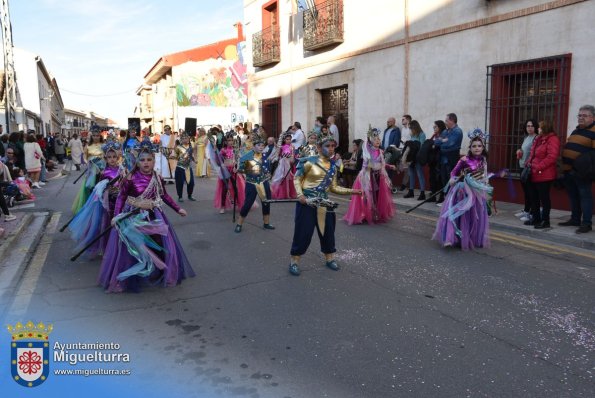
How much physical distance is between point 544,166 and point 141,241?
6.22m

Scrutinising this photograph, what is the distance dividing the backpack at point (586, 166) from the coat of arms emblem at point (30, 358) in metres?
7.37

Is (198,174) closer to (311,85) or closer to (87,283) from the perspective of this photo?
(311,85)

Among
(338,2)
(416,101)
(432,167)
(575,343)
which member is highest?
(338,2)

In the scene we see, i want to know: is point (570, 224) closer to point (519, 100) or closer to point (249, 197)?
point (519, 100)

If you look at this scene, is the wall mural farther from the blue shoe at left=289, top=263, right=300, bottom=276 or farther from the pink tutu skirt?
the blue shoe at left=289, top=263, right=300, bottom=276

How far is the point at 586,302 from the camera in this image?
4.74 m

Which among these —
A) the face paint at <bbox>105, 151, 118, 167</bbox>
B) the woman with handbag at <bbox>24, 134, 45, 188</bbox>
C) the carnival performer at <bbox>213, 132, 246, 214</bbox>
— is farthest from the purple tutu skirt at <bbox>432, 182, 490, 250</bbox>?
the woman with handbag at <bbox>24, 134, 45, 188</bbox>

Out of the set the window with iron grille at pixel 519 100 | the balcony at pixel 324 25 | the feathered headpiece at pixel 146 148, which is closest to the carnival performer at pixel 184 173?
the feathered headpiece at pixel 146 148

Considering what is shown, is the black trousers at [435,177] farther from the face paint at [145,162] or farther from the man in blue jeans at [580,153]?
the face paint at [145,162]

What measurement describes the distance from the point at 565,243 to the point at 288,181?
6286mm

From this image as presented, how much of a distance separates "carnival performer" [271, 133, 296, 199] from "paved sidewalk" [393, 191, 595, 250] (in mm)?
2566

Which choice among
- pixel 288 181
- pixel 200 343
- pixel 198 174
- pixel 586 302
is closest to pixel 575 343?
pixel 586 302

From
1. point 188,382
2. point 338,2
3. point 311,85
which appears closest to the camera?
point 188,382

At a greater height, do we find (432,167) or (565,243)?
(432,167)
